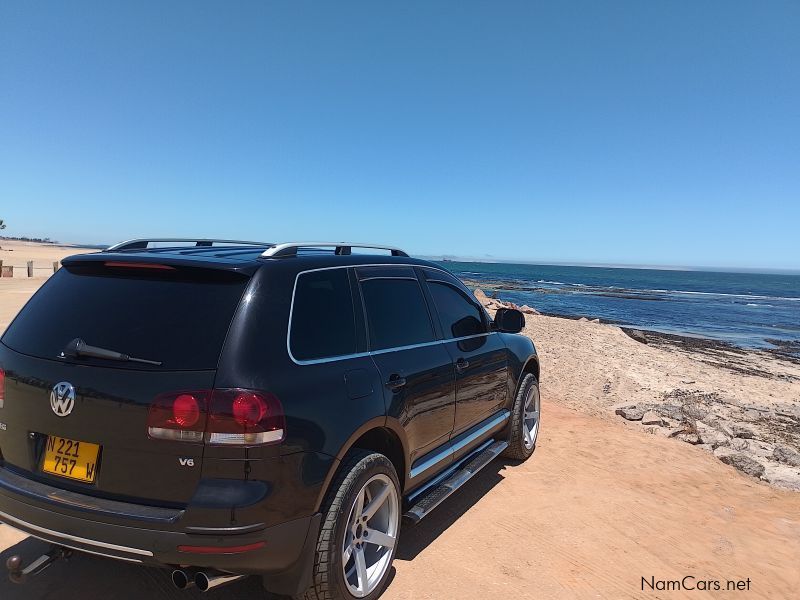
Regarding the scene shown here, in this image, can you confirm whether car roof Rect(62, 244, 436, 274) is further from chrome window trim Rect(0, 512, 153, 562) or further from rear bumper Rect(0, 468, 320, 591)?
chrome window trim Rect(0, 512, 153, 562)

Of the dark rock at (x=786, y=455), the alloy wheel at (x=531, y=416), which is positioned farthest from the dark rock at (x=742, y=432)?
the alloy wheel at (x=531, y=416)

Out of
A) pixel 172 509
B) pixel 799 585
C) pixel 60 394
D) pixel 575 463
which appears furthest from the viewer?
pixel 575 463

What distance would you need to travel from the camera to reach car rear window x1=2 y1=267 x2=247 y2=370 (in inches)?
97.7

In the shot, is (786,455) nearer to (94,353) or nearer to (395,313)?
(395,313)

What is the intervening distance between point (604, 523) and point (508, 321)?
1.79 metres

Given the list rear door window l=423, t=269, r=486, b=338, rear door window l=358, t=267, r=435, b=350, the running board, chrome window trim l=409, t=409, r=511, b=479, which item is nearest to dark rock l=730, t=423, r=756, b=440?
chrome window trim l=409, t=409, r=511, b=479

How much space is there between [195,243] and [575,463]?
4.19 m

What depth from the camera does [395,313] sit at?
11.9ft

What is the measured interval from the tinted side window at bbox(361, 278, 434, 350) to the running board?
0.98 meters

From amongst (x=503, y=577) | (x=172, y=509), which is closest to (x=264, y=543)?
(x=172, y=509)

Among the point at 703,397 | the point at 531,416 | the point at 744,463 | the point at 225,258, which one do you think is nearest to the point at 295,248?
the point at 225,258

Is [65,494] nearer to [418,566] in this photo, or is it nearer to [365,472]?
[365,472]

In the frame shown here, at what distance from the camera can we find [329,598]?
8.70 feet

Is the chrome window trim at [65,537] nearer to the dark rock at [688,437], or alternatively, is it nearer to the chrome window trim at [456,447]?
the chrome window trim at [456,447]
